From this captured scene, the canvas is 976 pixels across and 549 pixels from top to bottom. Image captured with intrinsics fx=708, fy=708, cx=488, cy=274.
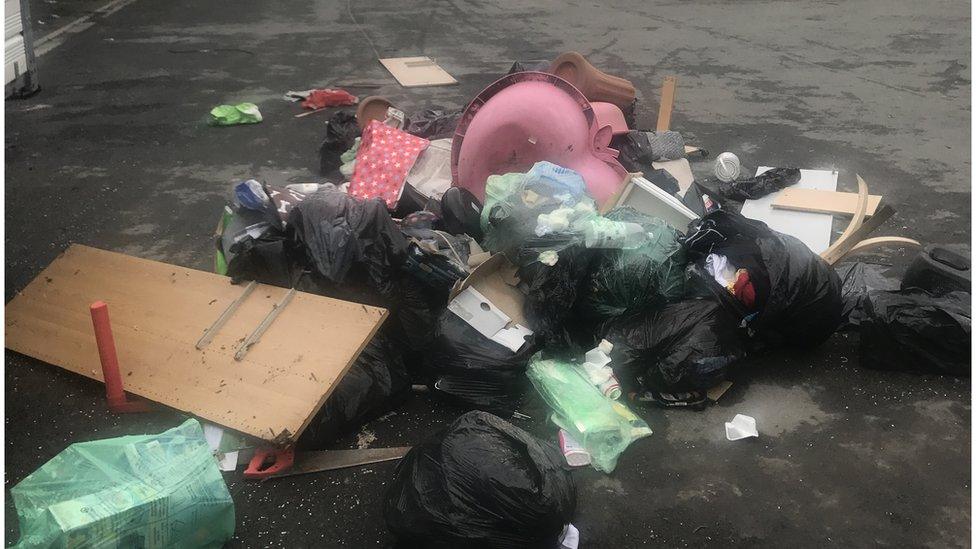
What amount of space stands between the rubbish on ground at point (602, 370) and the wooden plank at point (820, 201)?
1.97 metres

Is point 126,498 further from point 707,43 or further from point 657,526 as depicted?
point 707,43

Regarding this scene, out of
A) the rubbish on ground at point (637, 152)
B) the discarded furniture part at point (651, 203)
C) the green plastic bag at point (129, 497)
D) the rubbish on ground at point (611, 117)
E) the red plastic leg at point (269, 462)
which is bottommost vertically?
the red plastic leg at point (269, 462)

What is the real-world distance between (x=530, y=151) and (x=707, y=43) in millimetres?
5239

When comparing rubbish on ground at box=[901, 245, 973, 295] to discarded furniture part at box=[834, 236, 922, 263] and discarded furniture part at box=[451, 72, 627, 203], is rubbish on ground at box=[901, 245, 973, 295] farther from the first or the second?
discarded furniture part at box=[451, 72, 627, 203]

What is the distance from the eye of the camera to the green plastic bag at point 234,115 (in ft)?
19.1

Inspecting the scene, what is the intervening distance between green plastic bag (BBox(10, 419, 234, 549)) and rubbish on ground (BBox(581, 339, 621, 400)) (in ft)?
4.76

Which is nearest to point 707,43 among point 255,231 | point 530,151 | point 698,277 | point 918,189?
point 918,189

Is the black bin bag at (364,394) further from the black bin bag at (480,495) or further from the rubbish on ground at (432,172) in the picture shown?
the rubbish on ground at (432,172)

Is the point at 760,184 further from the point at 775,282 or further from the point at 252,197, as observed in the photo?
the point at 252,197

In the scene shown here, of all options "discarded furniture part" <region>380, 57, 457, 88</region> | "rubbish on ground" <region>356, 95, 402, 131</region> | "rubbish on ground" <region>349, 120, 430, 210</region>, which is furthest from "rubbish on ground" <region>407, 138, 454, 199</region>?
"discarded furniture part" <region>380, 57, 457, 88</region>

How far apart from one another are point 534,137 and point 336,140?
1668 millimetres

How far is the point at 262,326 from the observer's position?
2.98m

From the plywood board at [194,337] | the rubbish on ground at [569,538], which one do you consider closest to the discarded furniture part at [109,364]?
the plywood board at [194,337]

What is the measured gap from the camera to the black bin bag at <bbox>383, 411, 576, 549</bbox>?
7.13 ft
